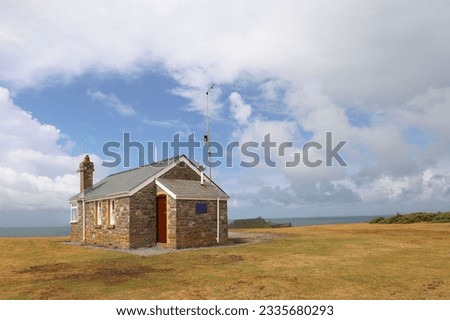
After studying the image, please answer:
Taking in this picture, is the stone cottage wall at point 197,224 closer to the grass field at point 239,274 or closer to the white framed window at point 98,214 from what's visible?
the grass field at point 239,274

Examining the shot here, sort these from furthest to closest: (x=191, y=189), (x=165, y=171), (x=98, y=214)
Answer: (x=98, y=214) → (x=165, y=171) → (x=191, y=189)

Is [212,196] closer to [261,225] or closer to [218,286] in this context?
[218,286]

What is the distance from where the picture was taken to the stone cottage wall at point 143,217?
21.8m

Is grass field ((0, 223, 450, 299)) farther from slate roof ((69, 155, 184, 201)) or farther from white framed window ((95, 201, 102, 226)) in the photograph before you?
white framed window ((95, 201, 102, 226))

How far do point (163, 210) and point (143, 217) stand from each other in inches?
48.6

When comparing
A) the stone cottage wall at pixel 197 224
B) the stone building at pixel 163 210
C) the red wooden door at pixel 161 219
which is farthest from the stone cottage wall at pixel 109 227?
the stone cottage wall at pixel 197 224

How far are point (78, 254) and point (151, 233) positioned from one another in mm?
4332

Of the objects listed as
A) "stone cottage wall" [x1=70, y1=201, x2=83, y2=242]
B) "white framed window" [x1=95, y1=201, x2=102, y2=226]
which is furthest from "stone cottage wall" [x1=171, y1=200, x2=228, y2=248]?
"stone cottage wall" [x1=70, y1=201, x2=83, y2=242]

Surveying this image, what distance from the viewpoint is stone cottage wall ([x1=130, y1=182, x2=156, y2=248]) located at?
21.8 metres

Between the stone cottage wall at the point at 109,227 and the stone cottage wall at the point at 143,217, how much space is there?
34cm

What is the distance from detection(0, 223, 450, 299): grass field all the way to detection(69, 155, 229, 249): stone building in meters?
→ 2.15

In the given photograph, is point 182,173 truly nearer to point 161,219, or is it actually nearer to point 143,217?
point 161,219

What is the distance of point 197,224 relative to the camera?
2242 cm

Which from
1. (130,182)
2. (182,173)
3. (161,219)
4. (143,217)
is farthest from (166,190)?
(130,182)
